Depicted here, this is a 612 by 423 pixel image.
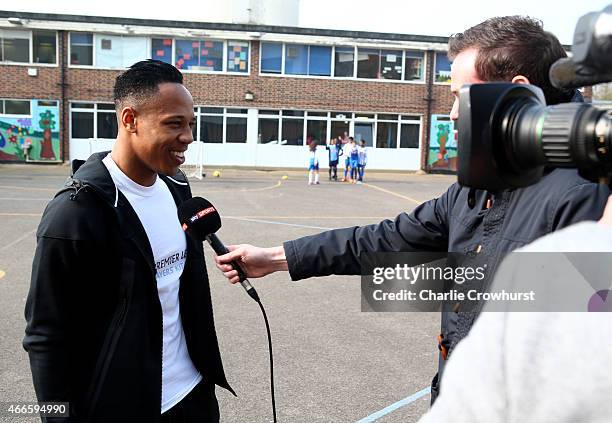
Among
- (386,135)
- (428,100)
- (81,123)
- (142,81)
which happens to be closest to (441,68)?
(428,100)

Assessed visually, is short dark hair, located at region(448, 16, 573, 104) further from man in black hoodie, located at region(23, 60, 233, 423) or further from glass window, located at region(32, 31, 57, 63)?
glass window, located at region(32, 31, 57, 63)

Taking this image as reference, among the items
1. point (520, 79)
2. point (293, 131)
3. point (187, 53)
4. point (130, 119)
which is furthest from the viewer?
point (293, 131)

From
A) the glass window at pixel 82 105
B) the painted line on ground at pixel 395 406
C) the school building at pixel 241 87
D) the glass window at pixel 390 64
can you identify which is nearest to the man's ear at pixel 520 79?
the painted line on ground at pixel 395 406

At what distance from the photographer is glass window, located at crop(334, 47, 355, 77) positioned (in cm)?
2851

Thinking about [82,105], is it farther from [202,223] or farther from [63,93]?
[202,223]

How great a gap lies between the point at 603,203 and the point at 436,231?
854 millimetres

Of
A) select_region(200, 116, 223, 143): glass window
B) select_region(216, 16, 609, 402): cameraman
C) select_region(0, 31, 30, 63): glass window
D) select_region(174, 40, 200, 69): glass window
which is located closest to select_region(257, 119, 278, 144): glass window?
select_region(200, 116, 223, 143): glass window

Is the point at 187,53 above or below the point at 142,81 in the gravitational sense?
above

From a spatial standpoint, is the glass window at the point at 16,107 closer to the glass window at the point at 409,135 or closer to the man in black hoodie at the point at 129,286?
the glass window at the point at 409,135

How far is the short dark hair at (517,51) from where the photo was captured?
5.85 feet

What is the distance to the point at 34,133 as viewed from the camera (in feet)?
88.1

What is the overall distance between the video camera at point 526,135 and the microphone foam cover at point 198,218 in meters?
1.71

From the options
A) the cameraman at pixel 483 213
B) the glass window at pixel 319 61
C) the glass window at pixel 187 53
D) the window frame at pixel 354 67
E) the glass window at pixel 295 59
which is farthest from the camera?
the glass window at pixel 319 61

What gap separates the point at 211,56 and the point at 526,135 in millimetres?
28249
